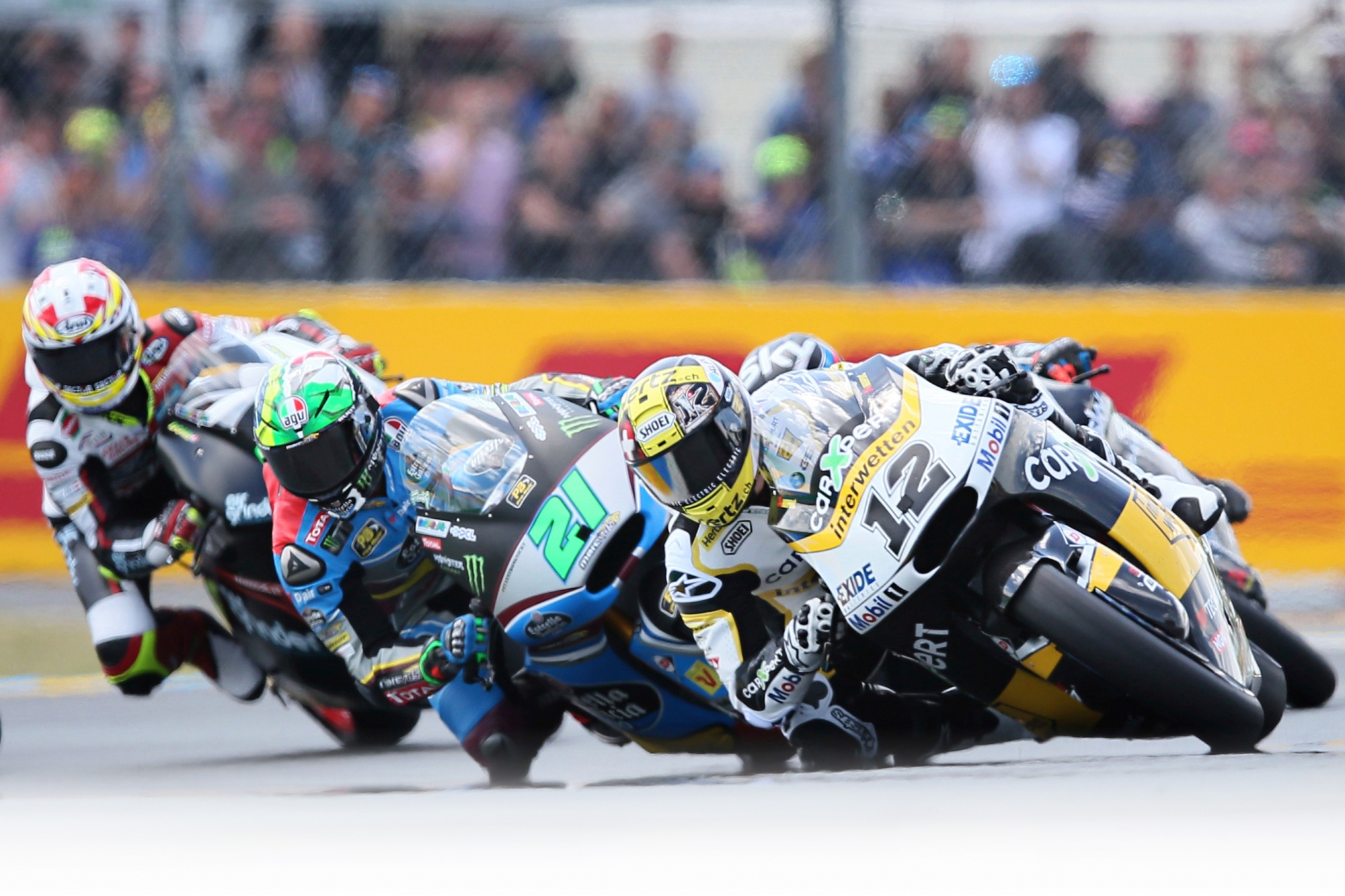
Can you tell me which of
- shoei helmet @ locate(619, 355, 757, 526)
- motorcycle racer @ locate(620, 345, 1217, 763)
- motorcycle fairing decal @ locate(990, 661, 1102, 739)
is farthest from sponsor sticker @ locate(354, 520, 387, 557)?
motorcycle fairing decal @ locate(990, 661, 1102, 739)

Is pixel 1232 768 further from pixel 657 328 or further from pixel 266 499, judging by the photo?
pixel 657 328

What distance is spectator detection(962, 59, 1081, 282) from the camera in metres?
8.84

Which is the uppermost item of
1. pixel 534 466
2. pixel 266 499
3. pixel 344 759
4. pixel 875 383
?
pixel 875 383

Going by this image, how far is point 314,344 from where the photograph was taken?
650cm

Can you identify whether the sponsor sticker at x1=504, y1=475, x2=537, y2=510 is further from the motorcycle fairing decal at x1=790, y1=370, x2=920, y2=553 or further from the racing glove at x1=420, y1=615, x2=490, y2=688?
the motorcycle fairing decal at x1=790, y1=370, x2=920, y2=553

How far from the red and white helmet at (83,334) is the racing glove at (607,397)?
164 cm

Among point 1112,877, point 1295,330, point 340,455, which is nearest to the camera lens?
point 1112,877

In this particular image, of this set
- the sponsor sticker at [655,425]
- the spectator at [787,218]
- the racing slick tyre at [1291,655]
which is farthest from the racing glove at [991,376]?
the spectator at [787,218]

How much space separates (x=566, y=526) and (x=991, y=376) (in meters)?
1.29

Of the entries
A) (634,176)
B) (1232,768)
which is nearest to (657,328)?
(634,176)

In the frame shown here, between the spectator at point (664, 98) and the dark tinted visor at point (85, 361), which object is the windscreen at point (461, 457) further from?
the spectator at point (664, 98)

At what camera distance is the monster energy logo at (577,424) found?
206 inches

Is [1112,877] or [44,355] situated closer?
[1112,877]

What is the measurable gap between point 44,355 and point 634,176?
3.68 m
